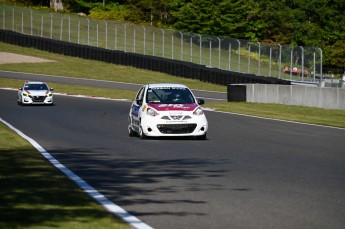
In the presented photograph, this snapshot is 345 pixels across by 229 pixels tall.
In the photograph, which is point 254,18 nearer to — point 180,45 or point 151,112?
point 180,45

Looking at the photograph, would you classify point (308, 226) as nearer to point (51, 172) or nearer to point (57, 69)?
point (51, 172)

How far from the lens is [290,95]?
4250cm

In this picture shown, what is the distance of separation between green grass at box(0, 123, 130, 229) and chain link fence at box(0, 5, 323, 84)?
3061 centimetres

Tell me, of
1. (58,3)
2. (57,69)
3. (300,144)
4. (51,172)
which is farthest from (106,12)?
(51,172)

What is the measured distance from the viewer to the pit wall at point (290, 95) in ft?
137

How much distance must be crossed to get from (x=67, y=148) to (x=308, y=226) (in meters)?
10.3

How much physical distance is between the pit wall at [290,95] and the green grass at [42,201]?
2776cm

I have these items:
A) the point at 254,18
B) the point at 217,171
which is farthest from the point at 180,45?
the point at 217,171

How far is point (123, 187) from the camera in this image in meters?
12.2

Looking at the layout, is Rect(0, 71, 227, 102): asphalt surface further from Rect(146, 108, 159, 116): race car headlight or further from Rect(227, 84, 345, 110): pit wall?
Rect(146, 108, 159, 116): race car headlight

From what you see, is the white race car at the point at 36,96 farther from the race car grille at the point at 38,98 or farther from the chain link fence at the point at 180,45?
the chain link fence at the point at 180,45

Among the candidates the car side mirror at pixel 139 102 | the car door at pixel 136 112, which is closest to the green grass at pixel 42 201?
the car door at pixel 136 112

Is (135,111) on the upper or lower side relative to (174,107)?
lower

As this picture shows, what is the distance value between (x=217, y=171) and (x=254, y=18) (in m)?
77.6
